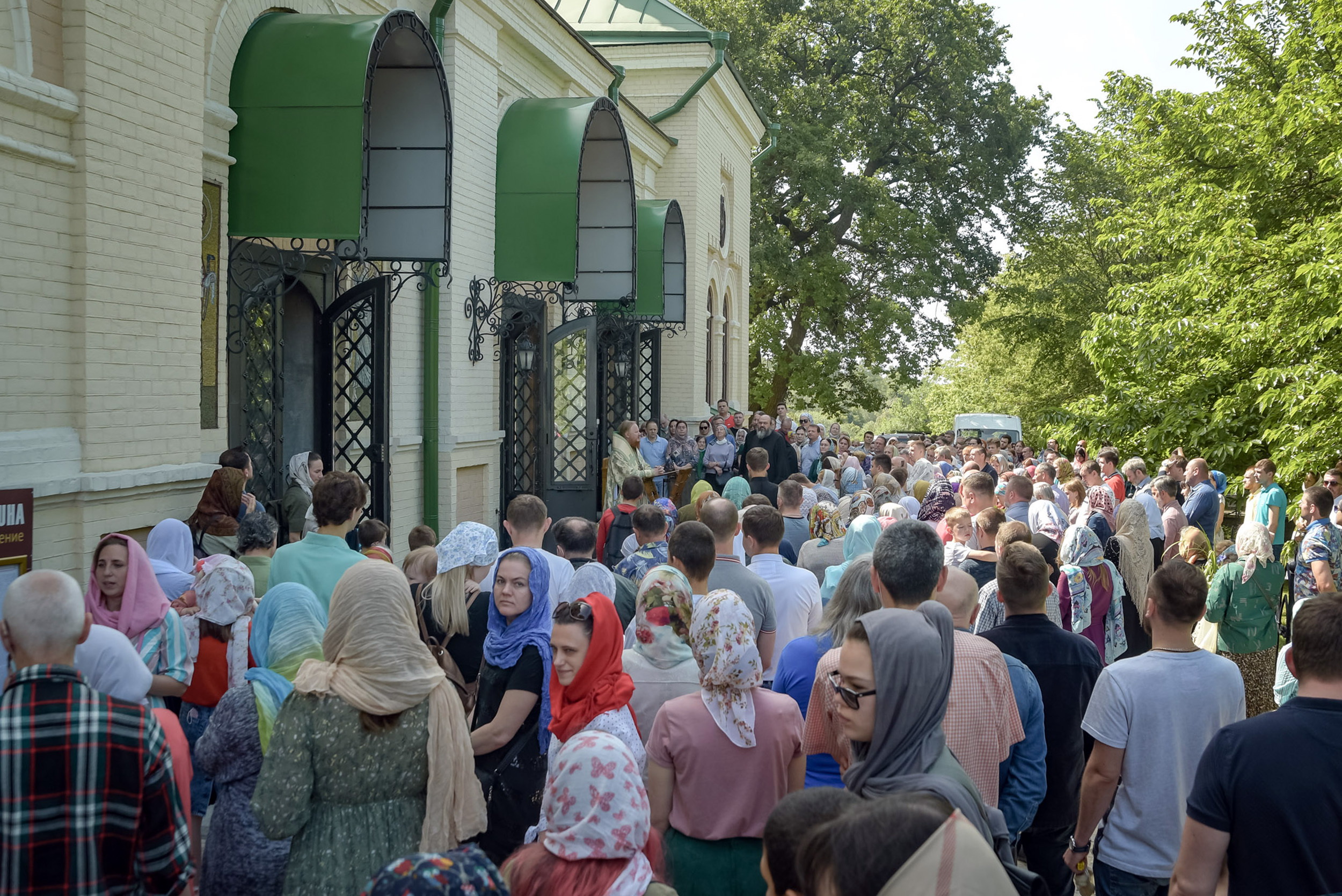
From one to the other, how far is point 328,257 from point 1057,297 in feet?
102

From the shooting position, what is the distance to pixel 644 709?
414 centimetres

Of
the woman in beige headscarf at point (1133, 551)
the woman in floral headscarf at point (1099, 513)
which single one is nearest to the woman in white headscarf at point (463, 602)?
the woman in beige headscarf at point (1133, 551)

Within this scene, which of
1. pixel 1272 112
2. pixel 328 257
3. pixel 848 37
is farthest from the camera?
pixel 848 37

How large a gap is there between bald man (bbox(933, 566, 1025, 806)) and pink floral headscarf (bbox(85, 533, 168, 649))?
3132 millimetres

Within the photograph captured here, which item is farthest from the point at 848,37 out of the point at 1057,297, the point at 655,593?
the point at 655,593

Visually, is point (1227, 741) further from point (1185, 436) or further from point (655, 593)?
point (1185, 436)

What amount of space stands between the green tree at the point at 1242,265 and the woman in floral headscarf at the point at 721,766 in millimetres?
11578

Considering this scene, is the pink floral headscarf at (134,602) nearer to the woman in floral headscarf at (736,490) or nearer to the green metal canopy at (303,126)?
the green metal canopy at (303,126)

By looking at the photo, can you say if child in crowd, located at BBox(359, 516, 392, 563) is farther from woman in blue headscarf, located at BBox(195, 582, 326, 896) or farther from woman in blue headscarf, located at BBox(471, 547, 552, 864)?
woman in blue headscarf, located at BBox(195, 582, 326, 896)

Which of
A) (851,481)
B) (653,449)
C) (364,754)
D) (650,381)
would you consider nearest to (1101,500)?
(851,481)

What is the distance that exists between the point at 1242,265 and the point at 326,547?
14.0 meters

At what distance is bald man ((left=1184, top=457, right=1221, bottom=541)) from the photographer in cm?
1058

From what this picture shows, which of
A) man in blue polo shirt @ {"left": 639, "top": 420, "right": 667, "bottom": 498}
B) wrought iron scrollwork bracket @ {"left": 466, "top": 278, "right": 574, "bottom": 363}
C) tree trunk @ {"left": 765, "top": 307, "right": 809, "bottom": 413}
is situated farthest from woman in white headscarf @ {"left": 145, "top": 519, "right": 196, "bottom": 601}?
tree trunk @ {"left": 765, "top": 307, "right": 809, "bottom": 413}

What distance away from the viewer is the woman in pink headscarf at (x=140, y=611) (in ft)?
14.9
